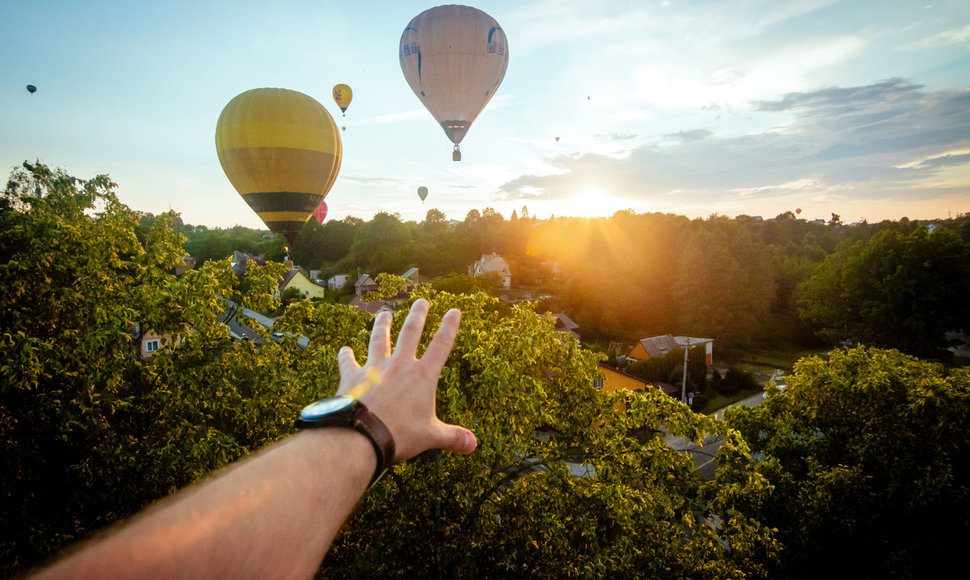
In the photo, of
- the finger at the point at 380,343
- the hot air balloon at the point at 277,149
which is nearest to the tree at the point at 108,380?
the finger at the point at 380,343

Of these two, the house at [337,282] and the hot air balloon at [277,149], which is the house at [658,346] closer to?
the hot air balloon at [277,149]

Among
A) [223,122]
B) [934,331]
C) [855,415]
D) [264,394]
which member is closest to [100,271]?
[264,394]

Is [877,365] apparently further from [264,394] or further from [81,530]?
[81,530]

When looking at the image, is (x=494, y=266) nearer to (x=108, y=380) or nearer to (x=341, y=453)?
(x=108, y=380)

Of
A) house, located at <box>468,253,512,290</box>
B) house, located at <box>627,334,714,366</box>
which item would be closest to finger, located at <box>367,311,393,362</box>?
house, located at <box>627,334,714,366</box>

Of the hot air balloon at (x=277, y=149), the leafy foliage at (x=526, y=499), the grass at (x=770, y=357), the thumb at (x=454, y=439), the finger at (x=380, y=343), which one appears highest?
the hot air balloon at (x=277, y=149)

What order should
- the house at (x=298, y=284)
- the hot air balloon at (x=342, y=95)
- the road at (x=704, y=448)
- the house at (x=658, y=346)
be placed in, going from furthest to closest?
the house at (x=298, y=284) < the house at (x=658, y=346) < the hot air balloon at (x=342, y=95) < the road at (x=704, y=448)

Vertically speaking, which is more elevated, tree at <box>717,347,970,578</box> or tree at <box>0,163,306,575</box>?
tree at <box>0,163,306,575</box>

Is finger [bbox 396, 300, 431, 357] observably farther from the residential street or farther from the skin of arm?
the residential street
